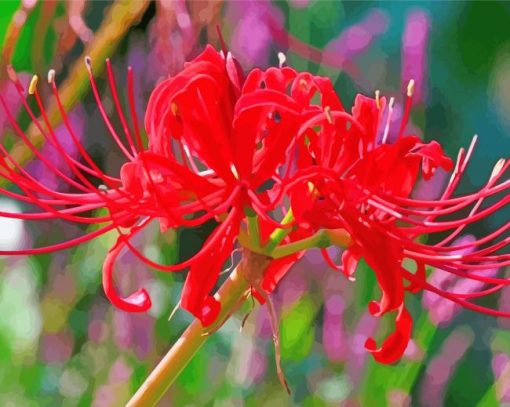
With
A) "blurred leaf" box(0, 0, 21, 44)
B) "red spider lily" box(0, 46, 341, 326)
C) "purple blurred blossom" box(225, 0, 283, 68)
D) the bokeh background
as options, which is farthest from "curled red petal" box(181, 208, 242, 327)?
Answer: "blurred leaf" box(0, 0, 21, 44)

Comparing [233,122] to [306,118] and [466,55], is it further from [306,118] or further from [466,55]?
[466,55]

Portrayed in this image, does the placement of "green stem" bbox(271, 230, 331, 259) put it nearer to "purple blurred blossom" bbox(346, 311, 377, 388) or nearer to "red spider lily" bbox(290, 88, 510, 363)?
"red spider lily" bbox(290, 88, 510, 363)

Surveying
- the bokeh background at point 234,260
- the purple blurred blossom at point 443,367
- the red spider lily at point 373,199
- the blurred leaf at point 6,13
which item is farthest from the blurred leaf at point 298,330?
the blurred leaf at point 6,13

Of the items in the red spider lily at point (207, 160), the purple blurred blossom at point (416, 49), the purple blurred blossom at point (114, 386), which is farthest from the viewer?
the purple blurred blossom at point (416, 49)

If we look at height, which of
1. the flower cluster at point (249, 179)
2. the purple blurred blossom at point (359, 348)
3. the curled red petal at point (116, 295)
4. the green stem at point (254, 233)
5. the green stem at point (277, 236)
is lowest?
the purple blurred blossom at point (359, 348)

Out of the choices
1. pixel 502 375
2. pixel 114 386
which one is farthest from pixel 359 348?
pixel 114 386

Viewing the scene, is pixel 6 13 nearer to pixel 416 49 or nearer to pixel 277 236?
pixel 416 49

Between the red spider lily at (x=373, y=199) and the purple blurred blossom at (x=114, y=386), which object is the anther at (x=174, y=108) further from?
the purple blurred blossom at (x=114, y=386)

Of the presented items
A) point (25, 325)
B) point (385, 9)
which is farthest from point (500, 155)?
point (25, 325)

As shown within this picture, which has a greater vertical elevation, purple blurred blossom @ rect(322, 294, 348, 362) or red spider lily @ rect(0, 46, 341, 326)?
red spider lily @ rect(0, 46, 341, 326)
